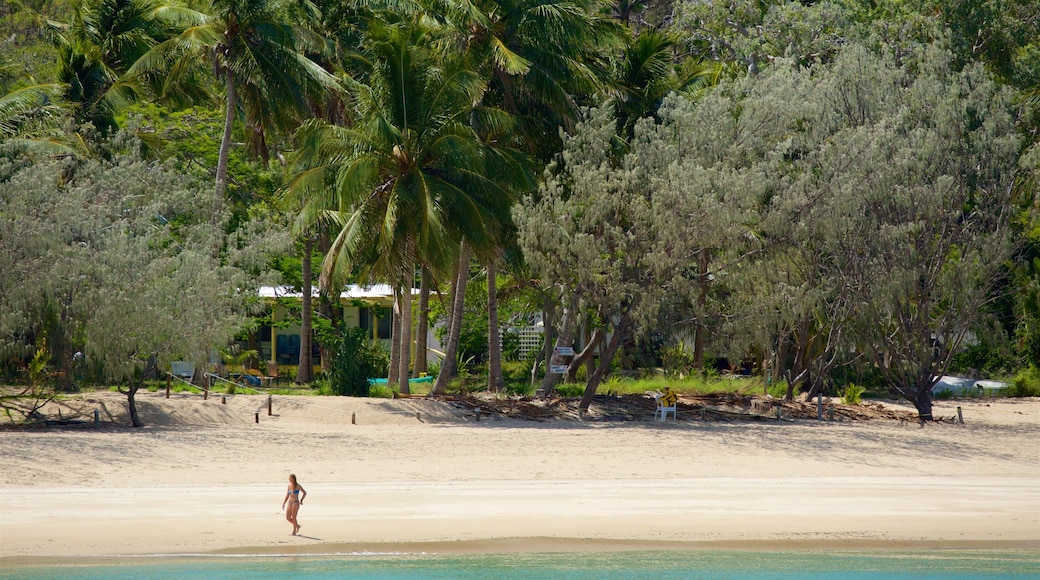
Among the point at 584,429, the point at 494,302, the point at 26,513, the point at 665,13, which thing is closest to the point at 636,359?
the point at 494,302

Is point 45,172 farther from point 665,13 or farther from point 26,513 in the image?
point 665,13

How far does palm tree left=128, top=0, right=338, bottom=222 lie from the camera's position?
1007 inches

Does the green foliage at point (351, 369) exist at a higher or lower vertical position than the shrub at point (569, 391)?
higher

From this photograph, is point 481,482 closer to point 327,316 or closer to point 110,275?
point 110,275

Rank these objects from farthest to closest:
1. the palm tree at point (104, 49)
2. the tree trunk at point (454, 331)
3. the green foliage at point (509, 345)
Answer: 1. the green foliage at point (509, 345)
2. the palm tree at point (104, 49)
3. the tree trunk at point (454, 331)

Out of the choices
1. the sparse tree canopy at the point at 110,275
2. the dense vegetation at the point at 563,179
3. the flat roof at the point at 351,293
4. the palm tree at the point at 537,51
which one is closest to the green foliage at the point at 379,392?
the dense vegetation at the point at 563,179

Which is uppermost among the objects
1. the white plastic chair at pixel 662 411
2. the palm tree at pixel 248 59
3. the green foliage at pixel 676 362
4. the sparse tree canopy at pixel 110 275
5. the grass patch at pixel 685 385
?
the palm tree at pixel 248 59

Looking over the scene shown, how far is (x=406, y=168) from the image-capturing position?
2489 centimetres

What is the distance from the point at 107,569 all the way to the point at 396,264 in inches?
472

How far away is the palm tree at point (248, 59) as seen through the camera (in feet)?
83.9

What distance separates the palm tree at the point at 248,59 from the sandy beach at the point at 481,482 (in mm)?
6736

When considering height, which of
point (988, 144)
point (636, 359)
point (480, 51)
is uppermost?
point (480, 51)

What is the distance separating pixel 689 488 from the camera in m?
18.0

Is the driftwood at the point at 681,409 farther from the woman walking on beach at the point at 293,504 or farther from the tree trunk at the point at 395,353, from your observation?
the woman walking on beach at the point at 293,504
